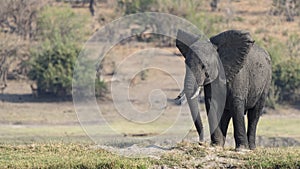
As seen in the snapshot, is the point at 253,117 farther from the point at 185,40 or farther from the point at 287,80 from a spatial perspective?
the point at 287,80

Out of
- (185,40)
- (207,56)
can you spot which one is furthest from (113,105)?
(207,56)

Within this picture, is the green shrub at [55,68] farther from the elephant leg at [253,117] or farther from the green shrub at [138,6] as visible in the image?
the elephant leg at [253,117]

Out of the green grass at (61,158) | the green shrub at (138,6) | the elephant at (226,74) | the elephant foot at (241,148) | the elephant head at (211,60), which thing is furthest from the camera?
the green shrub at (138,6)

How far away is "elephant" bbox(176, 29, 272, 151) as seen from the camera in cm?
1430

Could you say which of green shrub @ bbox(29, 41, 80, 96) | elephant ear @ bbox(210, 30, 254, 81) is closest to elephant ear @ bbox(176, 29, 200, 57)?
elephant ear @ bbox(210, 30, 254, 81)

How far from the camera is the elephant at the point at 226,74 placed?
46.9ft

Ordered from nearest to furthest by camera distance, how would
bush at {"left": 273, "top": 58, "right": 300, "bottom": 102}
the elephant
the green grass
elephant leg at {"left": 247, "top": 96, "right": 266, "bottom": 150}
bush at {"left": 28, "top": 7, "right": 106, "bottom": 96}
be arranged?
the green grass, the elephant, elephant leg at {"left": 247, "top": 96, "right": 266, "bottom": 150}, bush at {"left": 28, "top": 7, "right": 106, "bottom": 96}, bush at {"left": 273, "top": 58, "right": 300, "bottom": 102}

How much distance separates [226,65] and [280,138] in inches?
440

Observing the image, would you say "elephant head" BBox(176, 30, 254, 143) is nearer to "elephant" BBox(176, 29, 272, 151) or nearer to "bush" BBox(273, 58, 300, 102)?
"elephant" BBox(176, 29, 272, 151)

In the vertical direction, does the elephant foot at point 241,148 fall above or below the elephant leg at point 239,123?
below

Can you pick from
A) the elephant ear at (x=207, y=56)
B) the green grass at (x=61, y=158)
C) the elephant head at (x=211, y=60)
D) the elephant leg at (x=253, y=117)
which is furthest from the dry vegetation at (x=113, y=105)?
the elephant ear at (x=207, y=56)

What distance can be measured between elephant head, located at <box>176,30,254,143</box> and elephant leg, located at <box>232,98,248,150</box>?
0.25 m

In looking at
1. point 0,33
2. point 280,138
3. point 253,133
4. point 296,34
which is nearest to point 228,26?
point 296,34

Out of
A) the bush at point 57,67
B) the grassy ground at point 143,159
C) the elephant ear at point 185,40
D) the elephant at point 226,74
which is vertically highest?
the elephant ear at point 185,40
